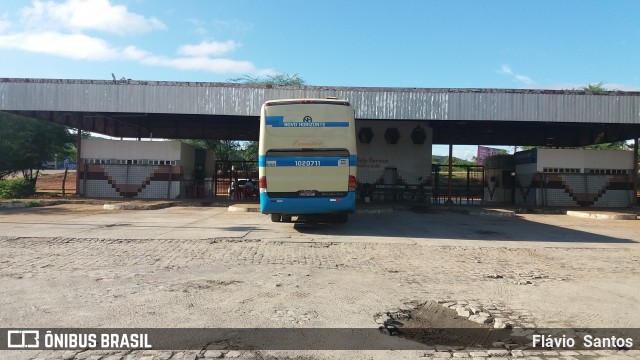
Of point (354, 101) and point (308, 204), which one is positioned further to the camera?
point (354, 101)

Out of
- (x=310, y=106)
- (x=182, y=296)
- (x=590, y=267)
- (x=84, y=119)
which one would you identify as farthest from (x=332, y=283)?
(x=84, y=119)

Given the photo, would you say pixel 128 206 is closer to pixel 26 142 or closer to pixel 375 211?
pixel 26 142

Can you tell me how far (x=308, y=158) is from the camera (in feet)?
42.9

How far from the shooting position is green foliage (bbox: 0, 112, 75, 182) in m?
25.2

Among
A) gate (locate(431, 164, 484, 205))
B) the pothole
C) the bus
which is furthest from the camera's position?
gate (locate(431, 164, 484, 205))

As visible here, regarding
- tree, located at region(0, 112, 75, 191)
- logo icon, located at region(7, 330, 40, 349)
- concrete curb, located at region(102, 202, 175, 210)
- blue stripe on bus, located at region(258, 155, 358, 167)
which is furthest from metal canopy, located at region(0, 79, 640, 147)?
logo icon, located at region(7, 330, 40, 349)

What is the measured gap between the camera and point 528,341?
476cm

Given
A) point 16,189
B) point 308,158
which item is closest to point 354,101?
point 308,158

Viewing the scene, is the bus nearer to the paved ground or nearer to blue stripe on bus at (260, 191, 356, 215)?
blue stripe on bus at (260, 191, 356, 215)

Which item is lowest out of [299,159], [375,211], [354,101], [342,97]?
[375,211]

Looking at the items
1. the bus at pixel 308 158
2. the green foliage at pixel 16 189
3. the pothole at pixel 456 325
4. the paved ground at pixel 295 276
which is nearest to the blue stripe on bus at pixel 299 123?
the bus at pixel 308 158

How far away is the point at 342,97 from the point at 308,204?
9153mm

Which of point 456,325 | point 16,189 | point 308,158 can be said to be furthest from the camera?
point 16,189

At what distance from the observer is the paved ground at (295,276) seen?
208 inches
